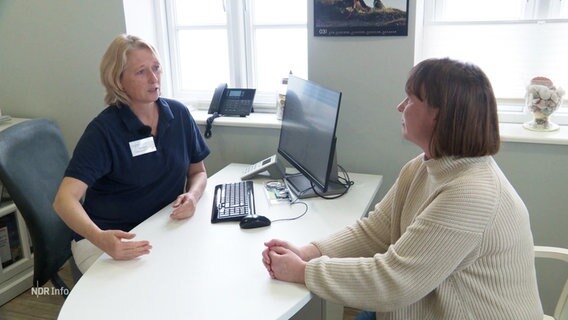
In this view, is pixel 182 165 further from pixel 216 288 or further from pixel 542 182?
pixel 542 182

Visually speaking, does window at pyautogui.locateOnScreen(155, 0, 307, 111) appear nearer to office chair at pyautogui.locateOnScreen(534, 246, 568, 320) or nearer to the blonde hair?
the blonde hair

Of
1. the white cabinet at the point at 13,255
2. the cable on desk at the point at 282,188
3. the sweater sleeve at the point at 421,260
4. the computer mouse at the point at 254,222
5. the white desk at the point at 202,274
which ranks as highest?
the sweater sleeve at the point at 421,260

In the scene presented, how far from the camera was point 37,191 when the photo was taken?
6.20 ft

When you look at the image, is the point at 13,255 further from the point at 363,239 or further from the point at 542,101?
Answer: the point at 542,101

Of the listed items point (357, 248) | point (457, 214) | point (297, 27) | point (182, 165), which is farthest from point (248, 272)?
point (297, 27)

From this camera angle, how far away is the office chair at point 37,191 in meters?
1.81

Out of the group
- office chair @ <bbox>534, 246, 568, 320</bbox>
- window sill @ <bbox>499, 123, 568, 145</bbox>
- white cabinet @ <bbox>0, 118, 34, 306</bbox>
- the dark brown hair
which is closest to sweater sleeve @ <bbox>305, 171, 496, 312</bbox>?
the dark brown hair

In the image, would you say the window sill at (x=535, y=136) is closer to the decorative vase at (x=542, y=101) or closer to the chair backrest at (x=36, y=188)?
the decorative vase at (x=542, y=101)

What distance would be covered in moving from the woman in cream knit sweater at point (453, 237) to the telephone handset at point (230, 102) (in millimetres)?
1459

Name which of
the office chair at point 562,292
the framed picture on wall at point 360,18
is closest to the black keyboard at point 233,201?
the framed picture on wall at point 360,18

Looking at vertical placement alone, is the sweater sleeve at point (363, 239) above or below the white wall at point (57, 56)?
below

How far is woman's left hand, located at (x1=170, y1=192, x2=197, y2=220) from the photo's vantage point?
1740mm

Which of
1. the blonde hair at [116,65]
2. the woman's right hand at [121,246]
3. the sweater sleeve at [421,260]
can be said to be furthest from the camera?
the blonde hair at [116,65]

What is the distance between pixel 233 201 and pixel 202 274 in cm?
53
